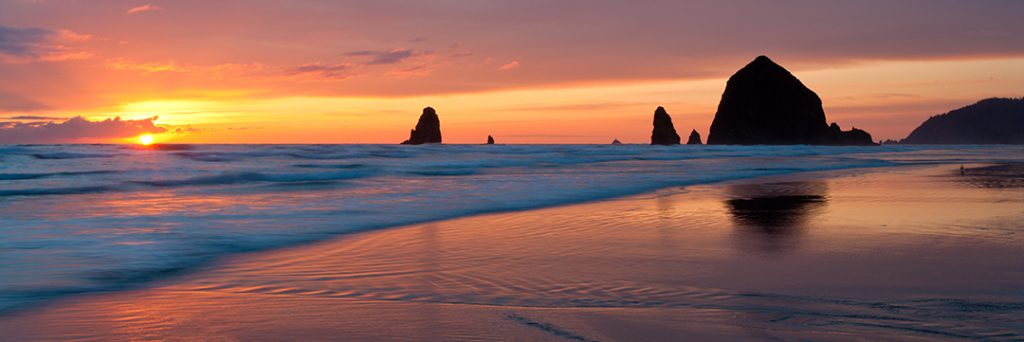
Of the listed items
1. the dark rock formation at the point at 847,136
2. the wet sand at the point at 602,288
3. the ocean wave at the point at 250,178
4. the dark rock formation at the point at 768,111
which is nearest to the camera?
the wet sand at the point at 602,288

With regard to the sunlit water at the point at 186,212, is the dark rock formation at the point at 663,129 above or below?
above

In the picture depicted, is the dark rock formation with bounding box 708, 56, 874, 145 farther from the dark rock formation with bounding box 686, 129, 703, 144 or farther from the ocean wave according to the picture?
the ocean wave

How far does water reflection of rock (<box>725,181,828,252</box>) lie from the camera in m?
7.37

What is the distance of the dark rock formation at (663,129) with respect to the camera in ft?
479

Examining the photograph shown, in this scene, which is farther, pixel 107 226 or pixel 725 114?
pixel 725 114

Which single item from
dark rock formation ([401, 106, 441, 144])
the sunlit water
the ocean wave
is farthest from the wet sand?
dark rock formation ([401, 106, 441, 144])

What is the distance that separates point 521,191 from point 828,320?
11760mm

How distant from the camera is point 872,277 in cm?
518

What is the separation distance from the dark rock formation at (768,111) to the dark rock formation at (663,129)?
7.19m

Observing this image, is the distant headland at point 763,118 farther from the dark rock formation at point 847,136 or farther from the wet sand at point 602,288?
the wet sand at point 602,288

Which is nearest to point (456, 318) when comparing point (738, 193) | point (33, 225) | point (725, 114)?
point (33, 225)

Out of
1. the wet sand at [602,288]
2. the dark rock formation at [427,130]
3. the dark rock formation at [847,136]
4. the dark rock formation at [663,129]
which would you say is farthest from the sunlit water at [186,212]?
the dark rock formation at [663,129]

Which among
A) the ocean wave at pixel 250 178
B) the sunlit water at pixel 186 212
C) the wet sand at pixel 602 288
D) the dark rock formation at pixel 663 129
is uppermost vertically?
the dark rock formation at pixel 663 129

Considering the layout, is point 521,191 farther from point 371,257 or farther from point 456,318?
point 456,318
